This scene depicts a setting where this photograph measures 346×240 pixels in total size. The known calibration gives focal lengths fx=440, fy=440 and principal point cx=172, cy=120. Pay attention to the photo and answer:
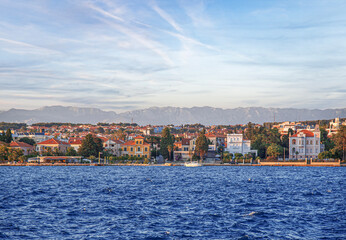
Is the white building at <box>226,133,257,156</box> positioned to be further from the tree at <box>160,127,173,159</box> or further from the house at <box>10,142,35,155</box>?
the house at <box>10,142,35,155</box>

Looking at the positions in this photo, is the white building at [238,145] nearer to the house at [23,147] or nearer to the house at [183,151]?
the house at [183,151]

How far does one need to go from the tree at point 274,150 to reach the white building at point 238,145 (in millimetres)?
6694

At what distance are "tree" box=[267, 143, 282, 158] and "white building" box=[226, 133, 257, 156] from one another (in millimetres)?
6694

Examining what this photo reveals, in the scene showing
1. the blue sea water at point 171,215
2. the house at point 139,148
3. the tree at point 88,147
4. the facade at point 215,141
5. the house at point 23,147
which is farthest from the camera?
the facade at point 215,141

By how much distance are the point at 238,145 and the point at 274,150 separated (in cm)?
1133

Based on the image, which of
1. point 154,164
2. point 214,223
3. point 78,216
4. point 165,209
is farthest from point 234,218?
point 154,164

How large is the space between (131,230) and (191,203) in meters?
11.1

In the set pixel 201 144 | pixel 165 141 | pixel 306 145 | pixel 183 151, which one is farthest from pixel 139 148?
pixel 306 145

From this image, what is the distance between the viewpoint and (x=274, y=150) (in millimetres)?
116938

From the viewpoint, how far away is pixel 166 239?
21.4 meters

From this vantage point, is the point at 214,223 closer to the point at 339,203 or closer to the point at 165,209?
the point at 165,209

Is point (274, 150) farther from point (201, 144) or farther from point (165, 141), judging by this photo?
point (165, 141)

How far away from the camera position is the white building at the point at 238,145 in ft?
408

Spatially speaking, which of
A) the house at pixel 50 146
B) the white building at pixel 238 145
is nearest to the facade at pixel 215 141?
the white building at pixel 238 145
